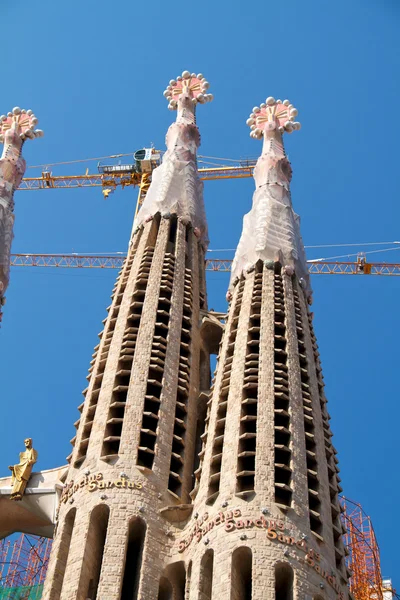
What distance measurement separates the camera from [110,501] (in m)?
37.6

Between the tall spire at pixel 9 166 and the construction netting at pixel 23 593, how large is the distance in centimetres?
1118

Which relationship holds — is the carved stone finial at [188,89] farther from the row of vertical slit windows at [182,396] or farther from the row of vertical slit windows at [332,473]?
the row of vertical slit windows at [332,473]

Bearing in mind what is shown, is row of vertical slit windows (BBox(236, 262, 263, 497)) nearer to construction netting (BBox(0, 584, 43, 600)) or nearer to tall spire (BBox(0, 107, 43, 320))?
tall spire (BBox(0, 107, 43, 320))

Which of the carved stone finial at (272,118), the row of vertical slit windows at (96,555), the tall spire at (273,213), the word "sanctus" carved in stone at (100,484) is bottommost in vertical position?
the row of vertical slit windows at (96,555)

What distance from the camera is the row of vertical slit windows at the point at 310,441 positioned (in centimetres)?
3597

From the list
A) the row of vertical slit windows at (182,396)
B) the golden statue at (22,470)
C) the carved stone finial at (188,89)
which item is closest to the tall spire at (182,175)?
the carved stone finial at (188,89)

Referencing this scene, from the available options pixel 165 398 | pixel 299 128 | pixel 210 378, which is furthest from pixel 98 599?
pixel 299 128

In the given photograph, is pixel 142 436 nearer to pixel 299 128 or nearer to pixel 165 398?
pixel 165 398

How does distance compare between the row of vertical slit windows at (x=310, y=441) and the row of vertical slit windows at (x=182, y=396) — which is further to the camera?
the row of vertical slit windows at (x=182, y=396)

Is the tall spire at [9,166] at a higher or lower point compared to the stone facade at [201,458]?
higher

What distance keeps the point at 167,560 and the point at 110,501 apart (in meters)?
2.49

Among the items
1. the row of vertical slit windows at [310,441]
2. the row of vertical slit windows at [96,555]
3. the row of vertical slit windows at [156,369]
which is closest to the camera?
the row of vertical slit windows at [96,555]

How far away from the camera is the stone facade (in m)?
34.3

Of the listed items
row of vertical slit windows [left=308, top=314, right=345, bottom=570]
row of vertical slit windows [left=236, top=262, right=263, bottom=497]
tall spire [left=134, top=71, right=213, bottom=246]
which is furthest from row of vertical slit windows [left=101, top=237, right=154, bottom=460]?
row of vertical slit windows [left=308, top=314, right=345, bottom=570]
